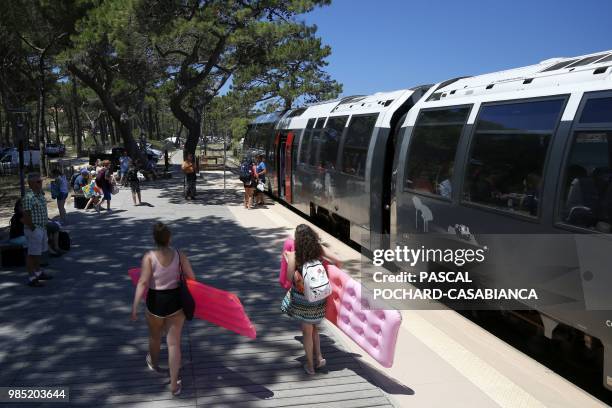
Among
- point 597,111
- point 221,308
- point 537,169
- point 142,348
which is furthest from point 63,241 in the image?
point 597,111

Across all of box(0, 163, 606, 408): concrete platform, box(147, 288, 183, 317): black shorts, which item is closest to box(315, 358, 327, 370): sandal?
box(0, 163, 606, 408): concrete platform

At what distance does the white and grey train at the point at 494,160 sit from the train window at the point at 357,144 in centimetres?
3

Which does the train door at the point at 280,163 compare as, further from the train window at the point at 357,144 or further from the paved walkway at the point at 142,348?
the paved walkway at the point at 142,348

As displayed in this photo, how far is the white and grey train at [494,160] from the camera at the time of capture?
4.63 meters

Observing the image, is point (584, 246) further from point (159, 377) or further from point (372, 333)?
point (159, 377)

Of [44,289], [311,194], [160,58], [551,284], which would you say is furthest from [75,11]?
[551,284]

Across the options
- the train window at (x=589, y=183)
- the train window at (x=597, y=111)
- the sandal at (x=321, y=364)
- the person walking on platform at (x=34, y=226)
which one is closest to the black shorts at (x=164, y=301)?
the sandal at (x=321, y=364)

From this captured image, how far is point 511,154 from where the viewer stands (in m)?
5.70

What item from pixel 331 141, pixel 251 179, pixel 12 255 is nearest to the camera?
pixel 12 255

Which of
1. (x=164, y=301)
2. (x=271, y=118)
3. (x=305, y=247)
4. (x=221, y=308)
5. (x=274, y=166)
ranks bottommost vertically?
(x=221, y=308)

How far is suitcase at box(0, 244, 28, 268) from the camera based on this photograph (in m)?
8.66

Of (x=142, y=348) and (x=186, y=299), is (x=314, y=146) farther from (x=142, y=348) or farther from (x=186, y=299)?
(x=186, y=299)

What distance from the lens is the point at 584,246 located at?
14.9 ft

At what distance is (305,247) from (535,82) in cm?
309
